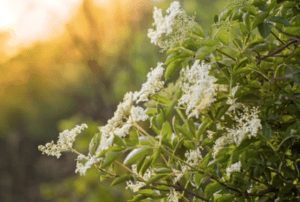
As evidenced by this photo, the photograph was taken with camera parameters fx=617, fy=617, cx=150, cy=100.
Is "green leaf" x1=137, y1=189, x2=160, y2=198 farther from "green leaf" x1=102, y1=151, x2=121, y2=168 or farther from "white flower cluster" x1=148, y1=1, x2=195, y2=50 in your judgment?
"white flower cluster" x1=148, y1=1, x2=195, y2=50

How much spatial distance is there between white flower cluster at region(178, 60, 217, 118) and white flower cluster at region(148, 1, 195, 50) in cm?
7

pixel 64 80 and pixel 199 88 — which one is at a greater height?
pixel 64 80

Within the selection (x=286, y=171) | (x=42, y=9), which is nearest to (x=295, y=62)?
(x=286, y=171)

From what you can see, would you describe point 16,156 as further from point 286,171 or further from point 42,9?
point 286,171

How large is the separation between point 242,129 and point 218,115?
0.20ft

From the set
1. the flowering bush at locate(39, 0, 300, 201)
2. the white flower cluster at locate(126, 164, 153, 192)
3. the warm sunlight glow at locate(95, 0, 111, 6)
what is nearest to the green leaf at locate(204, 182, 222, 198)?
the flowering bush at locate(39, 0, 300, 201)

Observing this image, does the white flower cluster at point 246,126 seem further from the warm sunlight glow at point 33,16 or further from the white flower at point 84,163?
the warm sunlight glow at point 33,16

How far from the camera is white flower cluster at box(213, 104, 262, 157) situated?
3.42 ft

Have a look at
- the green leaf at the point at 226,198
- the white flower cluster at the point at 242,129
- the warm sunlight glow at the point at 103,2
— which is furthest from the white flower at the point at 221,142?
the warm sunlight glow at the point at 103,2

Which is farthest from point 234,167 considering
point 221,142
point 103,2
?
point 103,2

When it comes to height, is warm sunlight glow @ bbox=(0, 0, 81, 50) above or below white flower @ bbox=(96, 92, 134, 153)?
above

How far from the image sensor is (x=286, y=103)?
113cm

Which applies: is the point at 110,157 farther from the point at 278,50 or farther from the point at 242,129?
the point at 278,50

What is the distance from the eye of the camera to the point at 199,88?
1.03 m
